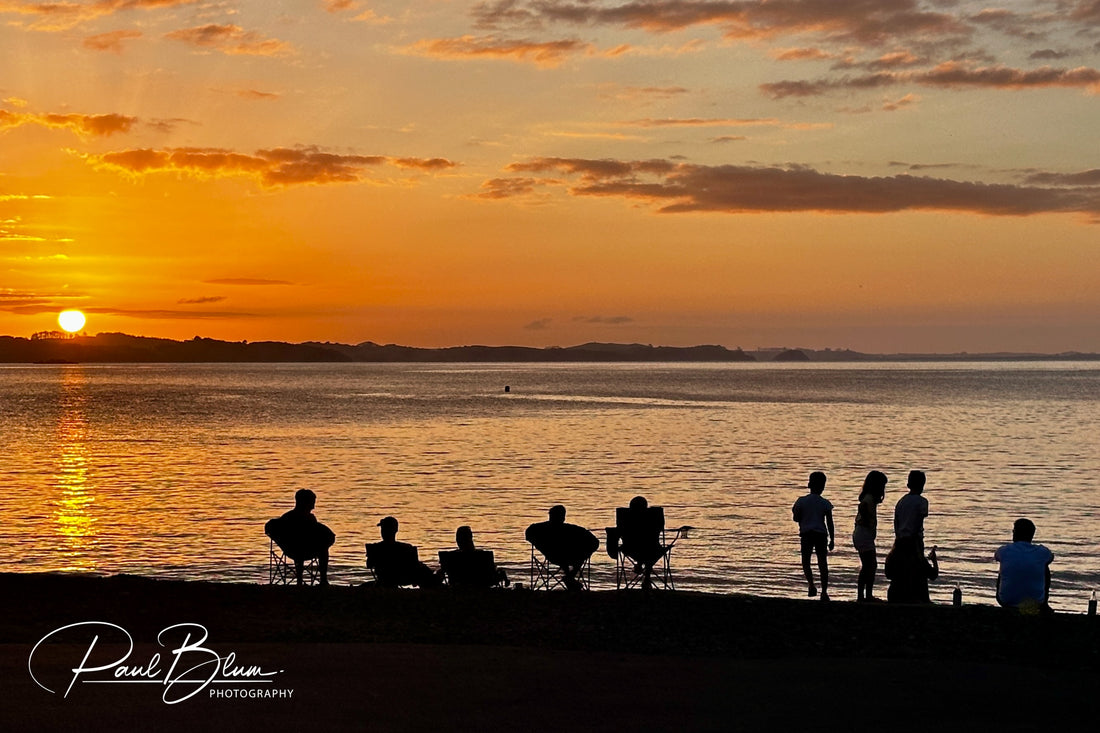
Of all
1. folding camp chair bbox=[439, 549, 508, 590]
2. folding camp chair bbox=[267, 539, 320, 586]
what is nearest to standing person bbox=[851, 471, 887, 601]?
folding camp chair bbox=[439, 549, 508, 590]

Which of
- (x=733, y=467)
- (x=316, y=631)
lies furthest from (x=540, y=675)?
(x=733, y=467)

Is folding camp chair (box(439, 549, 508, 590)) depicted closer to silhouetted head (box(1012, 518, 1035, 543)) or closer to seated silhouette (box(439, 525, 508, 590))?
seated silhouette (box(439, 525, 508, 590))

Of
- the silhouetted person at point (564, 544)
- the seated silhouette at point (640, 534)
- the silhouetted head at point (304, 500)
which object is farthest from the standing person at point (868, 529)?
the silhouetted head at point (304, 500)

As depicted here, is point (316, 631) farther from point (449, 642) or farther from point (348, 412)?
point (348, 412)

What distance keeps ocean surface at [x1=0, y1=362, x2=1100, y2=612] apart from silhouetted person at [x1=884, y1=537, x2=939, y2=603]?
23.2 feet

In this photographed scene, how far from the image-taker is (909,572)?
568 inches

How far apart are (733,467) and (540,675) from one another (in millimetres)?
43762

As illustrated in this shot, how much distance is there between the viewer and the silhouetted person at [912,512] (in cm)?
1437

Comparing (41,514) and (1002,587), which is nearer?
(1002,587)

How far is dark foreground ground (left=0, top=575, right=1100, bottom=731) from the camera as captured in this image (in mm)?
8445

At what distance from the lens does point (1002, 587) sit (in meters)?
13.4

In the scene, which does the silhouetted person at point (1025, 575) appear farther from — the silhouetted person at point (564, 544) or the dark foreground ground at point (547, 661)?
the silhouetted person at point (564, 544)

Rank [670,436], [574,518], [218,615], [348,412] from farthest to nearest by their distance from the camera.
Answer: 1. [348,412]
2. [670,436]
3. [574,518]
4. [218,615]

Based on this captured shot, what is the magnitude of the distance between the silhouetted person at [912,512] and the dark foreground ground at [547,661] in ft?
5.06
